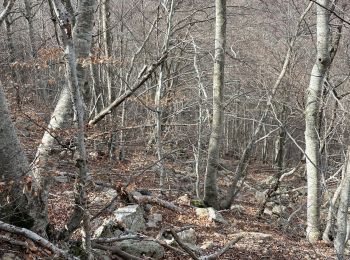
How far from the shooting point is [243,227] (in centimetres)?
775

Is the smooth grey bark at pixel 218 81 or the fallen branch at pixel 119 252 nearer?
the fallen branch at pixel 119 252

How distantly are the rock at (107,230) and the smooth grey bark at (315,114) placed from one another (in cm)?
280

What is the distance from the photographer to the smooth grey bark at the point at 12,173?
129 inches

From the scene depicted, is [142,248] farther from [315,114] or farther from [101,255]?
[315,114]

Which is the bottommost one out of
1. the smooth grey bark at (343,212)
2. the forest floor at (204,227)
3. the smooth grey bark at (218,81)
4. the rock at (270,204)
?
the rock at (270,204)

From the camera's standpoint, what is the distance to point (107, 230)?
458 cm

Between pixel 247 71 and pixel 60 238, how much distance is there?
1106 cm

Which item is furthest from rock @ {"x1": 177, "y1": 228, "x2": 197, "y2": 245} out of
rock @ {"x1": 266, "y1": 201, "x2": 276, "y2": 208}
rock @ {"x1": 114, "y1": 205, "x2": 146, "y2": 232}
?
rock @ {"x1": 266, "y1": 201, "x2": 276, "y2": 208}

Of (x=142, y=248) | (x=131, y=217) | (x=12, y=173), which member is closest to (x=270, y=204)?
(x=131, y=217)

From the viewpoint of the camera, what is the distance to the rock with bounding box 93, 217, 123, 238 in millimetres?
4480

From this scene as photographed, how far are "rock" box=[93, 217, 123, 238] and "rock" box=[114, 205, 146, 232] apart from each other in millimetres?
442

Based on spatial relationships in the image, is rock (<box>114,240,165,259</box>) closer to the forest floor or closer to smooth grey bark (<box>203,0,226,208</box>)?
the forest floor

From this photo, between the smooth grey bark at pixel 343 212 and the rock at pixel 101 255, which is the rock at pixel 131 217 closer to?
the rock at pixel 101 255

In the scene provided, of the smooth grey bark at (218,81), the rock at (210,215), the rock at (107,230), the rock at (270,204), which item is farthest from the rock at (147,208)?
the rock at (270,204)
